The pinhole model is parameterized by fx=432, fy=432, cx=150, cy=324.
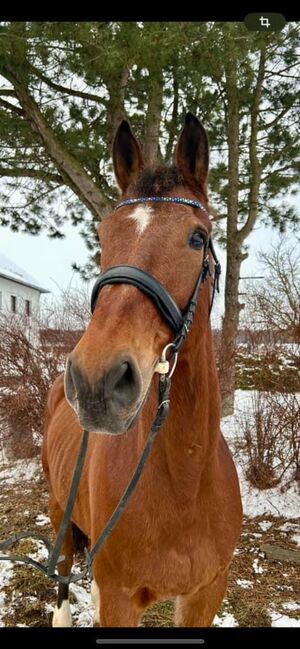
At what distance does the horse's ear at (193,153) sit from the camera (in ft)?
4.87

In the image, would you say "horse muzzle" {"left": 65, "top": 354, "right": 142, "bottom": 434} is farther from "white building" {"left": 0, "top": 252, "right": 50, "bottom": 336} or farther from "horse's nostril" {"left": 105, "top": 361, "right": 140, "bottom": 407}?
"white building" {"left": 0, "top": 252, "right": 50, "bottom": 336}

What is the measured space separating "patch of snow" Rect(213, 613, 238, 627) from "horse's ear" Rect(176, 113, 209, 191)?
2.95 metres

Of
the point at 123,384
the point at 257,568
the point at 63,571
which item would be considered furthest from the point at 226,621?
the point at 123,384

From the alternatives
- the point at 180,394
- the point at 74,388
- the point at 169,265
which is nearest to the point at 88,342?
the point at 74,388

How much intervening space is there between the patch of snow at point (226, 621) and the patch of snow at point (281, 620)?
0.28m

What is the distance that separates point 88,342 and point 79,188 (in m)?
4.86

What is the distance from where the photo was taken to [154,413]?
161cm

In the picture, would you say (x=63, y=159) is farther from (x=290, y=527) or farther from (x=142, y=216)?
(x=290, y=527)

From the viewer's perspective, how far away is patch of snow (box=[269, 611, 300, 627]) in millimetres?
2984

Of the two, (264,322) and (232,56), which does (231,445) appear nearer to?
(264,322)

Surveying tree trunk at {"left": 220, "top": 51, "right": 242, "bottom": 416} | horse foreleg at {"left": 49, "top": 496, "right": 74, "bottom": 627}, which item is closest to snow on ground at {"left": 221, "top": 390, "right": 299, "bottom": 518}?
tree trunk at {"left": 220, "top": 51, "right": 242, "bottom": 416}

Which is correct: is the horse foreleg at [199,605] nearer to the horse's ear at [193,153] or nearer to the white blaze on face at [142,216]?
the white blaze on face at [142,216]
